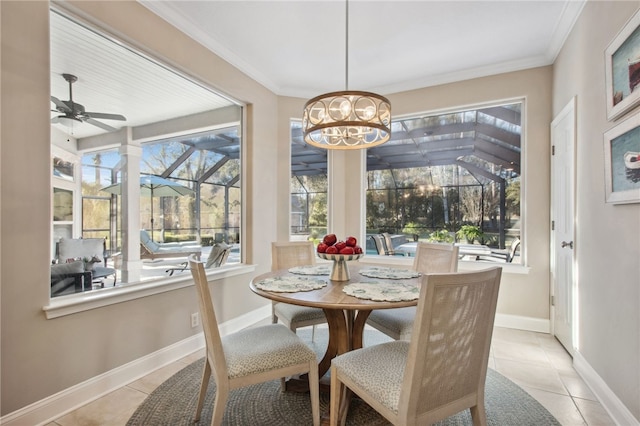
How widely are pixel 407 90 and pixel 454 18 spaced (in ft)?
4.05

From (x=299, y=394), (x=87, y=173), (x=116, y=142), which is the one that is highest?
(x=116, y=142)

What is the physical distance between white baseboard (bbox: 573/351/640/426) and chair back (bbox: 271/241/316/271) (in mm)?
2188

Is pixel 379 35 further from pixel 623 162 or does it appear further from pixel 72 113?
pixel 72 113

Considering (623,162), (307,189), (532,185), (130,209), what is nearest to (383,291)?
(623,162)

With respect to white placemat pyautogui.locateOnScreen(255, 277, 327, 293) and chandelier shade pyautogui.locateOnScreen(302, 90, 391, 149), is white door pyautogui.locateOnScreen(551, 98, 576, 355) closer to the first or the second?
chandelier shade pyautogui.locateOnScreen(302, 90, 391, 149)

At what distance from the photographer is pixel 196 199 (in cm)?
304

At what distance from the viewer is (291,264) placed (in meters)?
2.91

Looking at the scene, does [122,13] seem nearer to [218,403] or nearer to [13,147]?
[13,147]

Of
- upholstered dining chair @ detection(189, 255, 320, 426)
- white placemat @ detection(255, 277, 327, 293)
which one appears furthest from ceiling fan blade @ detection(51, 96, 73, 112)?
white placemat @ detection(255, 277, 327, 293)

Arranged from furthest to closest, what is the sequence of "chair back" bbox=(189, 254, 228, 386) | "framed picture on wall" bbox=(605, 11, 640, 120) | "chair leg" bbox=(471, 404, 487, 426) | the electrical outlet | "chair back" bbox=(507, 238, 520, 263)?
"chair back" bbox=(507, 238, 520, 263) → the electrical outlet → "framed picture on wall" bbox=(605, 11, 640, 120) → "chair back" bbox=(189, 254, 228, 386) → "chair leg" bbox=(471, 404, 487, 426)

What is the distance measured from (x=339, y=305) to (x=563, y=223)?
2417 millimetres

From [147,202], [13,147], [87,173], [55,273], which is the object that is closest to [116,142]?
[87,173]

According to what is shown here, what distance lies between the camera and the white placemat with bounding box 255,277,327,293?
1.82 m

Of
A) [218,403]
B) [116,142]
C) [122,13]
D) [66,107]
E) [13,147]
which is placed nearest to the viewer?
[218,403]
